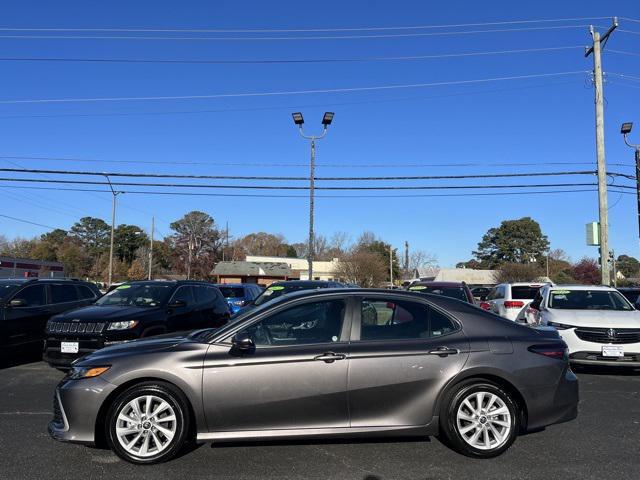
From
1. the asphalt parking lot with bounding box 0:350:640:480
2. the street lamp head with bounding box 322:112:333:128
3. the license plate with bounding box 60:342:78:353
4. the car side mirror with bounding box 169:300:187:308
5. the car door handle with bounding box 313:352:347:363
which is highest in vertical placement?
the street lamp head with bounding box 322:112:333:128

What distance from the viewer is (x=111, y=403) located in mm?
4637

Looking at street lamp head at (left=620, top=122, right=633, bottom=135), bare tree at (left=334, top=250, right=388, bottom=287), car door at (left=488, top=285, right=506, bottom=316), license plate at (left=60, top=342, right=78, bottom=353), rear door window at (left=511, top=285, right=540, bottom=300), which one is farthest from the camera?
bare tree at (left=334, top=250, right=388, bottom=287)

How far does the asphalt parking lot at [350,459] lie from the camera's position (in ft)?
14.4

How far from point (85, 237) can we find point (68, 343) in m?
106

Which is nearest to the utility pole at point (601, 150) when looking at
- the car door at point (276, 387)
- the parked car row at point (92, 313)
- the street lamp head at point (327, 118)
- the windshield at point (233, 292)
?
the street lamp head at point (327, 118)

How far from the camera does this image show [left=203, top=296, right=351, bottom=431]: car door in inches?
180

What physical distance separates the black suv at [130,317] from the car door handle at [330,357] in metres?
4.64

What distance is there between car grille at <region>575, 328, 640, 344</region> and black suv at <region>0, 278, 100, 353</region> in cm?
999

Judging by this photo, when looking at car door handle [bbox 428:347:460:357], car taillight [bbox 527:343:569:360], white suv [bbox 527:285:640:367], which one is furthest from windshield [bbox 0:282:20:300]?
white suv [bbox 527:285:640:367]

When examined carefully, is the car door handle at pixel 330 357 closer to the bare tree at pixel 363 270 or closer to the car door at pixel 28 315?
the car door at pixel 28 315

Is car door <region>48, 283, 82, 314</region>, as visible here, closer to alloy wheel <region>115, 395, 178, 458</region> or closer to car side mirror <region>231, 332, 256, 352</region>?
alloy wheel <region>115, 395, 178, 458</region>

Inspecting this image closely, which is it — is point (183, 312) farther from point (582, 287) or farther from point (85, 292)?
point (582, 287)

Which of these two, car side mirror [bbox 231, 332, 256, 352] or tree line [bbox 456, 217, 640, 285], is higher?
tree line [bbox 456, 217, 640, 285]

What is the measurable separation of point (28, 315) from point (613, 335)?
1052cm
